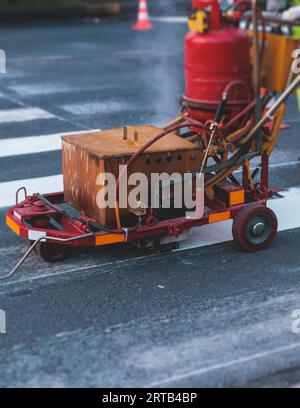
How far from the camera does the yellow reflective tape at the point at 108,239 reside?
5.46 metres

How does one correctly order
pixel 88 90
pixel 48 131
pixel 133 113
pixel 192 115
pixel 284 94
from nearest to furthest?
pixel 284 94
pixel 192 115
pixel 48 131
pixel 133 113
pixel 88 90

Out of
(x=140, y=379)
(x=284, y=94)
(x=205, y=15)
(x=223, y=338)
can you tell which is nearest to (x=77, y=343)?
(x=140, y=379)

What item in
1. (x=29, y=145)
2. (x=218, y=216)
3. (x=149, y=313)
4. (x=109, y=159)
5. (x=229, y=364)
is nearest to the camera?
(x=229, y=364)

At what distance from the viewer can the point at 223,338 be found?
468cm

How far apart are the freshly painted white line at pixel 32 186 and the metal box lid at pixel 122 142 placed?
1510 millimetres

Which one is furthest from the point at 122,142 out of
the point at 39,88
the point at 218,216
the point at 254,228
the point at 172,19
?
the point at 172,19

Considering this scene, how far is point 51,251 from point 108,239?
1.49 ft

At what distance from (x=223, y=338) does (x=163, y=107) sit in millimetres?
6257

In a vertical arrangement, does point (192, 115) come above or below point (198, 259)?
above

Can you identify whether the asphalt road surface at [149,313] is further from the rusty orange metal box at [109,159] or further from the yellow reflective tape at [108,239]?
the rusty orange metal box at [109,159]

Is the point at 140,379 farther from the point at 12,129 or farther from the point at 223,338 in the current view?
the point at 12,129

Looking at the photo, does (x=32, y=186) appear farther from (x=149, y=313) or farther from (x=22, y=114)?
(x=22, y=114)

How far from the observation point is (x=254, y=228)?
5848mm

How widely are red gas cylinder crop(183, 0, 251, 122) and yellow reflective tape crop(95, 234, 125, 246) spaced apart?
123 centimetres
